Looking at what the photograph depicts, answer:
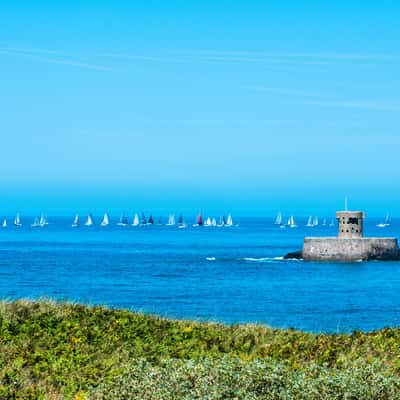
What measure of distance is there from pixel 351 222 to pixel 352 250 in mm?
4080

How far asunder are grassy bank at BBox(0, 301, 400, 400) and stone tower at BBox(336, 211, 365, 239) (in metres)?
87.5

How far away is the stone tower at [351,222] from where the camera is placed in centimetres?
10738

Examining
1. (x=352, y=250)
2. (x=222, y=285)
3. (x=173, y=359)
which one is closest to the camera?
(x=173, y=359)

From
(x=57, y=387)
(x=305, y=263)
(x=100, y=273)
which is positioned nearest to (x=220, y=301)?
(x=100, y=273)

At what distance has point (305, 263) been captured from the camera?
367 feet

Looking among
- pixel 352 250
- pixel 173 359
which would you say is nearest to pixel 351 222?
pixel 352 250

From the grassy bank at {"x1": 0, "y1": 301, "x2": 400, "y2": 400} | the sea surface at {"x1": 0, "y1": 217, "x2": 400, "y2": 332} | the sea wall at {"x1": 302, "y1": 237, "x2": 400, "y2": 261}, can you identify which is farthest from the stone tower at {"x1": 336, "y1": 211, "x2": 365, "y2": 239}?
the grassy bank at {"x1": 0, "y1": 301, "x2": 400, "y2": 400}

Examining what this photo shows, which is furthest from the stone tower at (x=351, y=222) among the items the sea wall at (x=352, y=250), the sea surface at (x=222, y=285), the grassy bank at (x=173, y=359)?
the grassy bank at (x=173, y=359)

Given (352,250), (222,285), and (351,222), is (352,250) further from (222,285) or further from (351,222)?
(222,285)

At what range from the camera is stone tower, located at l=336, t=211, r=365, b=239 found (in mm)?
107375

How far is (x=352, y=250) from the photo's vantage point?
360 feet

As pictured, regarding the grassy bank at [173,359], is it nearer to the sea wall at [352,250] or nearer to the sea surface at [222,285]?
the sea surface at [222,285]

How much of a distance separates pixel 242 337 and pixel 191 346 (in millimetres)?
2114

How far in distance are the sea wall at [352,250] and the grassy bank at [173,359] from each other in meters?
89.8
